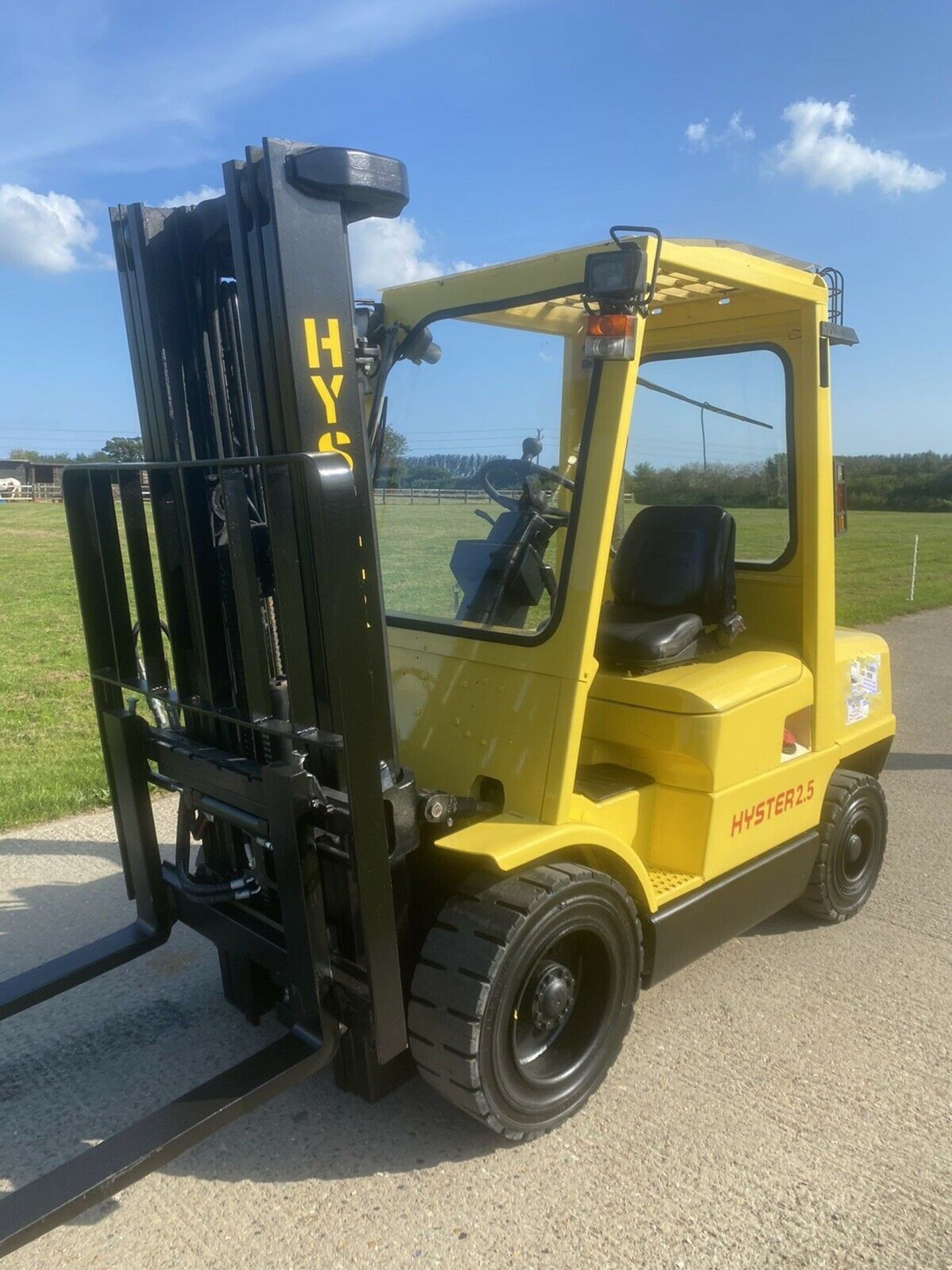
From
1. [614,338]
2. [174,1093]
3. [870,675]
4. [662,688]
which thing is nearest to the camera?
[614,338]

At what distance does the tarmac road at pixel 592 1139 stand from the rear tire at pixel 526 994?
165mm

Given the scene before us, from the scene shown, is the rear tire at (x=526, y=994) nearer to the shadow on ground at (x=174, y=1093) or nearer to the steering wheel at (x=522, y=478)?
the shadow on ground at (x=174, y=1093)

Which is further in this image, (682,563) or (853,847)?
(853,847)

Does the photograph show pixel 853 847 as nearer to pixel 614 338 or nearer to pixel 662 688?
pixel 662 688

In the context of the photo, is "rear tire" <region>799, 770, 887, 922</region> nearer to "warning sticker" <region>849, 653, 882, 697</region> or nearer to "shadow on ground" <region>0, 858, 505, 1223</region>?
"warning sticker" <region>849, 653, 882, 697</region>

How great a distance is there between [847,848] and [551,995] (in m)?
1.95

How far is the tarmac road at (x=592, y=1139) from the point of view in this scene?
8.34 ft

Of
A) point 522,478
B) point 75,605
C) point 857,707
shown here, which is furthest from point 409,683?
point 75,605

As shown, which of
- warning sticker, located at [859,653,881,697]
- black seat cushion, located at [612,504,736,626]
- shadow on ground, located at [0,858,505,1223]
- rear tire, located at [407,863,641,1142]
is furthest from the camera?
warning sticker, located at [859,653,881,697]

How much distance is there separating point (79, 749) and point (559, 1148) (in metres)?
5.73

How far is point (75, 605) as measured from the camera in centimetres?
1628

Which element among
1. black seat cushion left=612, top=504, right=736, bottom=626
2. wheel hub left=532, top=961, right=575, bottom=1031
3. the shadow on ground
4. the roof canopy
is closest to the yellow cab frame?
the roof canopy

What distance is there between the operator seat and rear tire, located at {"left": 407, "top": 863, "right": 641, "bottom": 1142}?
0.96m

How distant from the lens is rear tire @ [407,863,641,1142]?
8.87 ft
